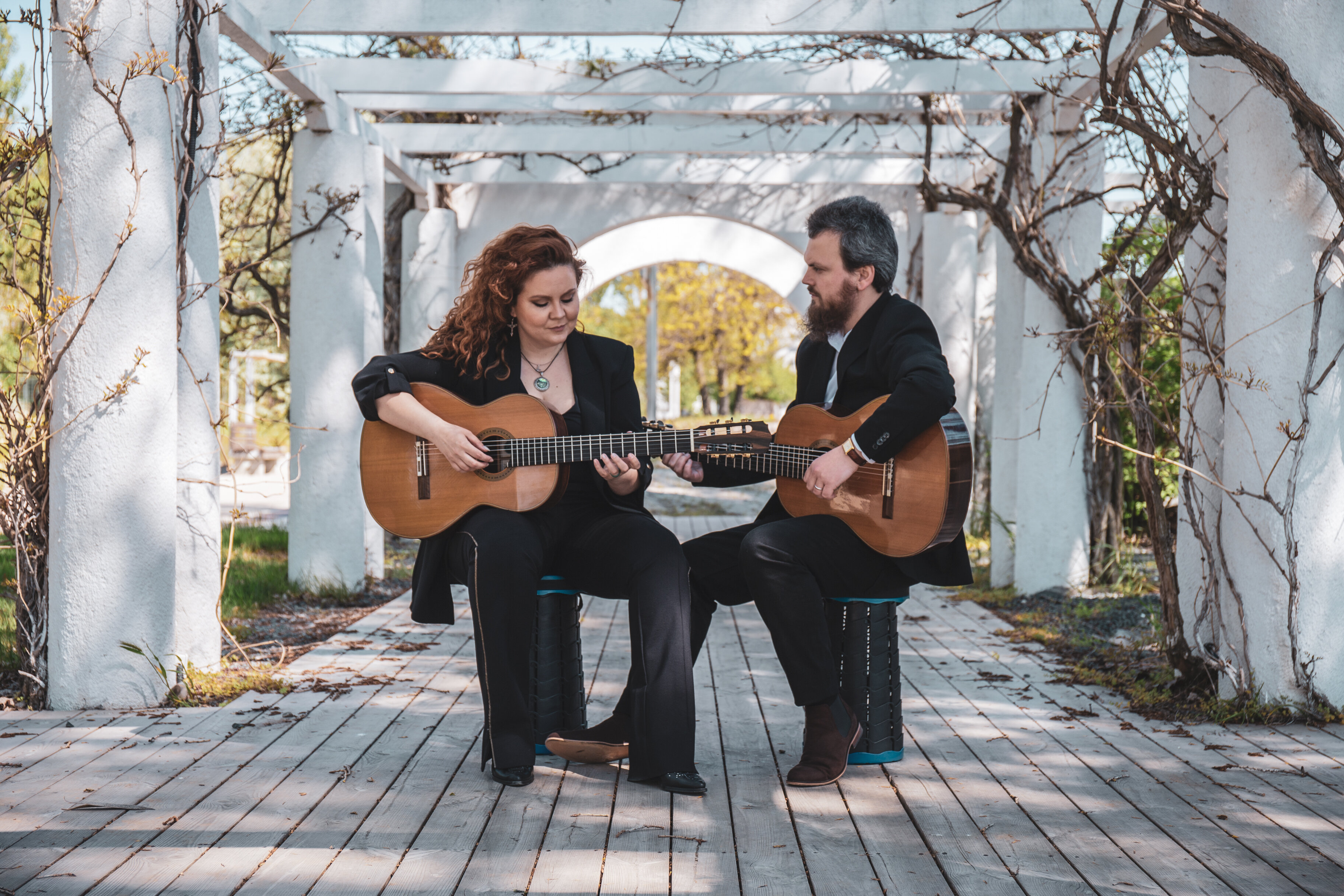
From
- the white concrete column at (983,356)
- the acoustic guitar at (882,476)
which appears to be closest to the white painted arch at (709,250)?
the white concrete column at (983,356)

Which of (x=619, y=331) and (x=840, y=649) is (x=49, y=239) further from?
(x=619, y=331)

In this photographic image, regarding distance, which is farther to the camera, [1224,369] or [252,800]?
[1224,369]

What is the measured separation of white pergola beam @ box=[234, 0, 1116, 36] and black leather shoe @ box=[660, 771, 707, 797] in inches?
128

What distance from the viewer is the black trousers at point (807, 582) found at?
3.22 metres

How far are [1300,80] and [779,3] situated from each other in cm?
209

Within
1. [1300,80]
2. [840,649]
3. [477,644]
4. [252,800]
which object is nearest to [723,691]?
[840,649]

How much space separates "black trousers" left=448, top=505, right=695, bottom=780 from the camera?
3.10 meters

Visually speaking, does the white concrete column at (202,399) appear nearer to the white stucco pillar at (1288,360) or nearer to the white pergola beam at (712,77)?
the white pergola beam at (712,77)

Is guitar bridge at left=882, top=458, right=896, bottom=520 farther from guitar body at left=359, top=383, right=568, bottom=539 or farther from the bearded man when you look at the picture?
guitar body at left=359, top=383, right=568, bottom=539

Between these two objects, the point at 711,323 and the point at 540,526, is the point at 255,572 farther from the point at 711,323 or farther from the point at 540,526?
the point at 711,323

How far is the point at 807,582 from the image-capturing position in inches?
127

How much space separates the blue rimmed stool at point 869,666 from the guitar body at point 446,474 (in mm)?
914

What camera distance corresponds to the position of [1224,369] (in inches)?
157

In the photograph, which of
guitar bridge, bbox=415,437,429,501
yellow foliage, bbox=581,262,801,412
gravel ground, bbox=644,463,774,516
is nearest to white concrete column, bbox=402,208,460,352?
gravel ground, bbox=644,463,774,516
